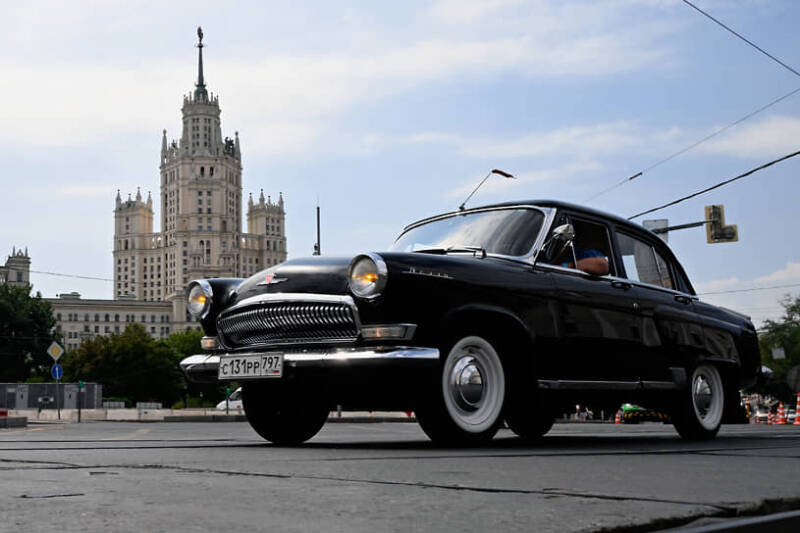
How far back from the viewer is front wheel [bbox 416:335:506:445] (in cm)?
580

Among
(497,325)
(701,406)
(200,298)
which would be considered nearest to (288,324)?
(200,298)

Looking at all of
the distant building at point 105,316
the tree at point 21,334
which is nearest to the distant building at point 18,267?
the distant building at point 105,316

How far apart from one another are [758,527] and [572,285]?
448 cm

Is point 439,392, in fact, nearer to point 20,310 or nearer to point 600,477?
point 600,477

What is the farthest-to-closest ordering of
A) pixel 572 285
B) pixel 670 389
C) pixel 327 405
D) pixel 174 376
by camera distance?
pixel 174 376, pixel 670 389, pixel 572 285, pixel 327 405

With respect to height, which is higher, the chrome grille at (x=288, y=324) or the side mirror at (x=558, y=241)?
the side mirror at (x=558, y=241)

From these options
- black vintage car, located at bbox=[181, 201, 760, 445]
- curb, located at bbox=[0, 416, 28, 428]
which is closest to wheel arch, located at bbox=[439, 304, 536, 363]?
black vintage car, located at bbox=[181, 201, 760, 445]

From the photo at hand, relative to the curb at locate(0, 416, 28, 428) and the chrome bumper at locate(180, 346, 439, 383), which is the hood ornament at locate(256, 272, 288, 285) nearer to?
the chrome bumper at locate(180, 346, 439, 383)

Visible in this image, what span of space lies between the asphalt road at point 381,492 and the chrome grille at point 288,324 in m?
1.28

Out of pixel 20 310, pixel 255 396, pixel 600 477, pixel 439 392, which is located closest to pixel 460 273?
pixel 439 392

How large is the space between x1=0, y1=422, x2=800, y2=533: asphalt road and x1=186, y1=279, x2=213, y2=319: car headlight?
6.88ft

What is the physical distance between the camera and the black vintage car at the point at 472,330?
573cm

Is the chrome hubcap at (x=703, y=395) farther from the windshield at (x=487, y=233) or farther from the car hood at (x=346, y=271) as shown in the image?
the car hood at (x=346, y=271)

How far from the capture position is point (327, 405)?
6.41m
